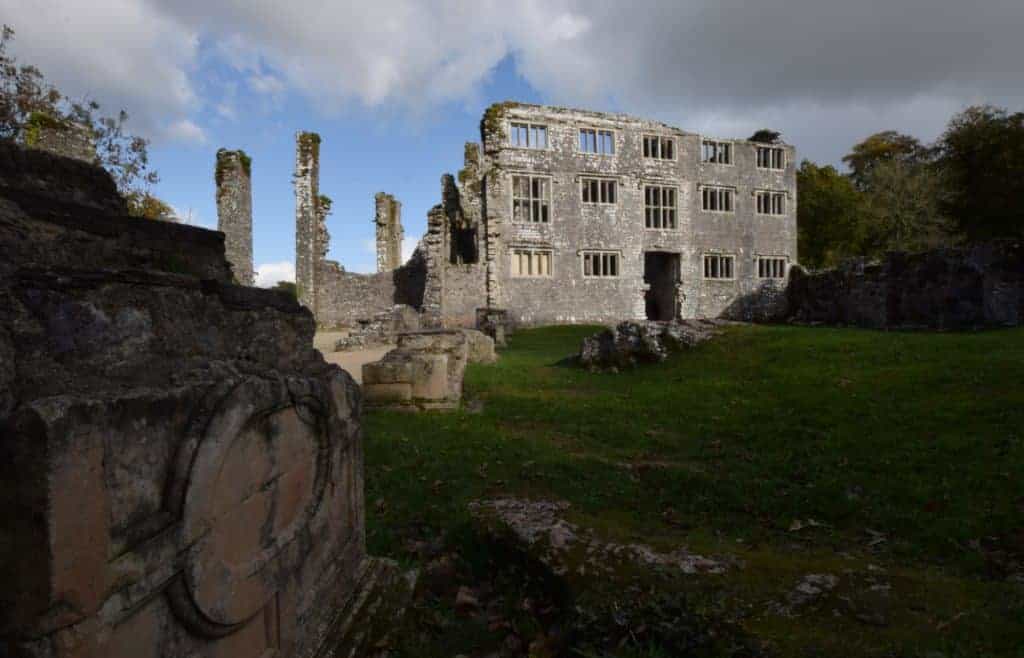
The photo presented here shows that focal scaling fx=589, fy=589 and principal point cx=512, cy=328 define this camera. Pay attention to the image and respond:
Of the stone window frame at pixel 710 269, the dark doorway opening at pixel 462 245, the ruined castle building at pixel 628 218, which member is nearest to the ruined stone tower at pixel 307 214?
the dark doorway opening at pixel 462 245

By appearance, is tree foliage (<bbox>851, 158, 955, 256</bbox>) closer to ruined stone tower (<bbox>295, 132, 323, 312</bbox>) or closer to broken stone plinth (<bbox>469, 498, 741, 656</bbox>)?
ruined stone tower (<bbox>295, 132, 323, 312</bbox>)

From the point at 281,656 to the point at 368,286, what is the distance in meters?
29.2

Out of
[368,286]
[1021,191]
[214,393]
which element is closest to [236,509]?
[214,393]

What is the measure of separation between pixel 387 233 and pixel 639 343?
2449 cm

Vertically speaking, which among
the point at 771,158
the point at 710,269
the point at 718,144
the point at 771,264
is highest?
the point at 718,144

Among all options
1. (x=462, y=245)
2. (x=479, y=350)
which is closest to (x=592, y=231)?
(x=462, y=245)

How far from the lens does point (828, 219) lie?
40688mm

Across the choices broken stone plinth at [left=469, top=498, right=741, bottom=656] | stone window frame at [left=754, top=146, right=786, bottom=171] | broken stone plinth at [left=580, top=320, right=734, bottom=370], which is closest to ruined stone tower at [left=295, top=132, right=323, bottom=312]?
broken stone plinth at [left=580, top=320, right=734, bottom=370]

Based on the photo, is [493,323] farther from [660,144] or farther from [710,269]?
[660,144]

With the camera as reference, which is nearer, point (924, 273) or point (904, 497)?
point (904, 497)

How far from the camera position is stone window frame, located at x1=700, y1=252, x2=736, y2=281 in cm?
3098

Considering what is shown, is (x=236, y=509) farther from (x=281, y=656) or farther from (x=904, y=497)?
(x=904, y=497)

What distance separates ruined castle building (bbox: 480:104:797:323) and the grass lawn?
59.7 ft

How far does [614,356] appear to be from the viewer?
1312cm
